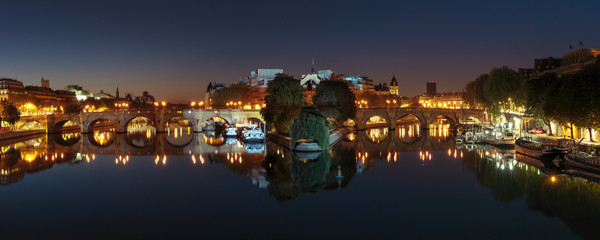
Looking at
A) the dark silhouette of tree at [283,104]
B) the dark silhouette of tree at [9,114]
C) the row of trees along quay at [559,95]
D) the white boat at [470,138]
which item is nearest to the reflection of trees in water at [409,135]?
the white boat at [470,138]

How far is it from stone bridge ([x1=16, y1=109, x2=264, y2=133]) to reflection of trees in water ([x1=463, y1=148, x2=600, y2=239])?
50.9 metres

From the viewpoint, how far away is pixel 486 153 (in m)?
44.8

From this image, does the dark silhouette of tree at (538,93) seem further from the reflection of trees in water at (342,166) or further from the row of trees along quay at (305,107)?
the row of trees along quay at (305,107)

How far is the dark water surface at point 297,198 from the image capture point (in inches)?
771

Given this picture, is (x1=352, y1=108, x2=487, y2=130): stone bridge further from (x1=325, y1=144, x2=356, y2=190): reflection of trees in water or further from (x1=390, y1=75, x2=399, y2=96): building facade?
(x1=390, y1=75, x2=399, y2=96): building facade

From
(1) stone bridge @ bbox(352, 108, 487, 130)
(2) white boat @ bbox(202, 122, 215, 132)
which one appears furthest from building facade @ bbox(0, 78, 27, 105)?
(1) stone bridge @ bbox(352, 108, 487, 130)

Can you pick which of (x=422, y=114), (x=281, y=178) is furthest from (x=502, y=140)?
(x=281, y=178)

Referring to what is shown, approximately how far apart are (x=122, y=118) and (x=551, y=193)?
226 feet

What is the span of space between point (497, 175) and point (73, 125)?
85404mm

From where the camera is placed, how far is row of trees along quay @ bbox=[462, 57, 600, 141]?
38281mm

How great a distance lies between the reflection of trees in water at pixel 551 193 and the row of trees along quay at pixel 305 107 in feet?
49.5

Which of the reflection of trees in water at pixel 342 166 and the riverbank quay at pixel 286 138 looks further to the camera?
the riverbank quay at pixel 286 138

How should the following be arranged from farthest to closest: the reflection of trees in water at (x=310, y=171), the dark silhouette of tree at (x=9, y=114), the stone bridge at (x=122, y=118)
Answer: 1. the stone bridge at (x=122, y=118)
2. the dark silhouette of tree at (x=9, y=114)
3. the reflection of trees in water at (x=310, y=171)

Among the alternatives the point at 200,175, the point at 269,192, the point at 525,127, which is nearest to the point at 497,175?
the point at 269,192
